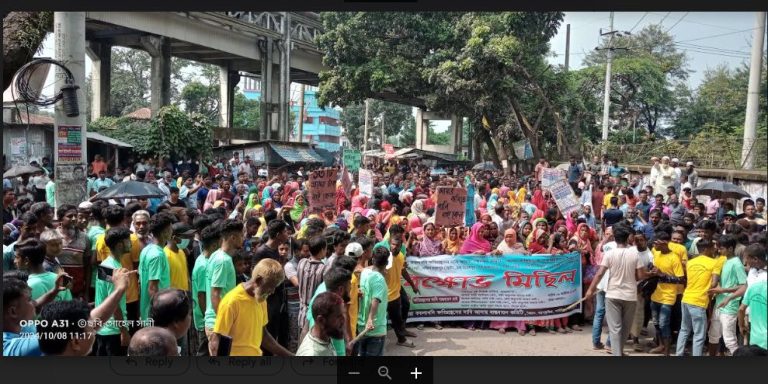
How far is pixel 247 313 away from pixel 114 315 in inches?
33.3

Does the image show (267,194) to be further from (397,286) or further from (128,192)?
(397,286)

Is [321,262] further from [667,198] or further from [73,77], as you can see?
[667,198]

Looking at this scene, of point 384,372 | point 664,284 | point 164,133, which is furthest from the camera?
point 164,133

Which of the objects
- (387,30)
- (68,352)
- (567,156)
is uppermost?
(387,30)

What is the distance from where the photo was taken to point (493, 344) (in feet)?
16.5

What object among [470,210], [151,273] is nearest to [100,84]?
[470,210]

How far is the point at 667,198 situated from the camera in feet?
35.0

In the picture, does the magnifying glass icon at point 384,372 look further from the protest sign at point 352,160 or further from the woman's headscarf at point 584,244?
the protest sign at point 352,160

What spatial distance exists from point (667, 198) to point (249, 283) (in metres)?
8.71

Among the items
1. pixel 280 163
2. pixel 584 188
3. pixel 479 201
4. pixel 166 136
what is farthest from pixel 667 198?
pixel 280 163

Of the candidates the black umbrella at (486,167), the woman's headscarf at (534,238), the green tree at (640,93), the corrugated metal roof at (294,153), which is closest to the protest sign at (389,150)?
the corrugated metal roof at (294,153)

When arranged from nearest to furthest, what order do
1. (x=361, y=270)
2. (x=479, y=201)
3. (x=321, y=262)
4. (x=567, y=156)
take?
(x=321, y=262) → (x=361, y=270) → (x=479, y=201) → (x=567, y=156)

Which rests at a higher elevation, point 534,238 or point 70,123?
point 70,123

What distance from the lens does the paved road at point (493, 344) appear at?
14.3 feet
